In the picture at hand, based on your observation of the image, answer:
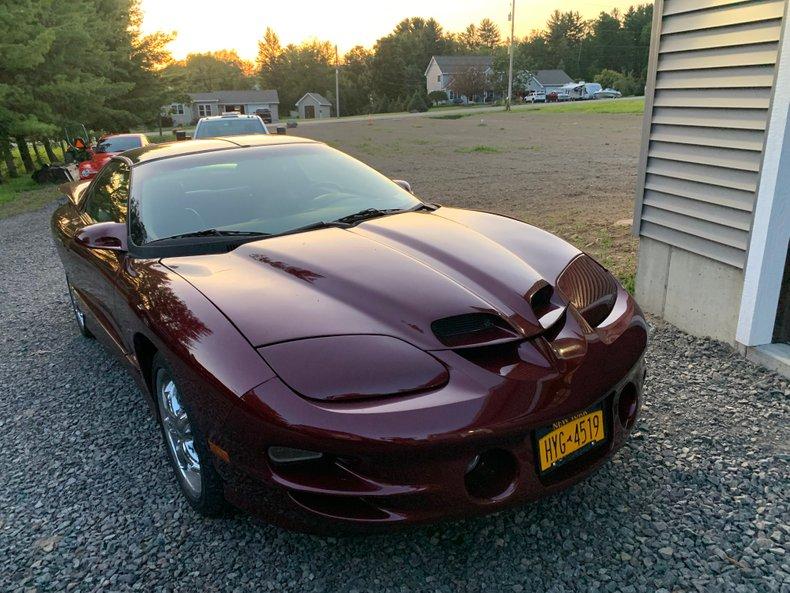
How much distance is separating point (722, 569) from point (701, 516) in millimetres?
280

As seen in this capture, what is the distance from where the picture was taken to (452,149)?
20.3 metres

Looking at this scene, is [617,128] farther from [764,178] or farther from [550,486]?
[550,486]

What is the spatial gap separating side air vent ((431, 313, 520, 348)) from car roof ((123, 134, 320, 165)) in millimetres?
2175

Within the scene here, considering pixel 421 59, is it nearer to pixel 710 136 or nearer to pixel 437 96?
pixel 437 96

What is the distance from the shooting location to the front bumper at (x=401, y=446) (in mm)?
1832

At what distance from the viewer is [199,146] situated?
382 cm

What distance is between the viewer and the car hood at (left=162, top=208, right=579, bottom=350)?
2156 millimetres

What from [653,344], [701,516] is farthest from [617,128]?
[701,516]

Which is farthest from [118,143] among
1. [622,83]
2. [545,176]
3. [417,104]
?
[622,83]

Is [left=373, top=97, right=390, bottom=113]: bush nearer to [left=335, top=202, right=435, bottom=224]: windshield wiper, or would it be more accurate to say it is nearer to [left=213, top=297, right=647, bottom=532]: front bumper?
[left=335, top=202, right=435, bottom=224]: windshield wiper

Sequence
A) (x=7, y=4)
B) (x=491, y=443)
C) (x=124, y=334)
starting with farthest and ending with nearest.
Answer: (x=7, y=4), (x=124, y=334), (x=491, y=443)

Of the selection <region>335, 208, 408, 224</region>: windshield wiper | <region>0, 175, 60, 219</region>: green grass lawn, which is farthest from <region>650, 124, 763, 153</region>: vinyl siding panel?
<region>0, 175, 60, 219</region>: green grass lawn

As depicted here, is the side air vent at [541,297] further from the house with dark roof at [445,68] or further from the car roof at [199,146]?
the house with dark roof at [445,68]

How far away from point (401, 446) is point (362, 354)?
1.11ft
